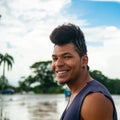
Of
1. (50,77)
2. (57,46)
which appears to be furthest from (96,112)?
(50,77)

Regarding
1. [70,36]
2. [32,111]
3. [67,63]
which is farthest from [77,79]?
[32,111]

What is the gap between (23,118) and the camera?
2030 cm

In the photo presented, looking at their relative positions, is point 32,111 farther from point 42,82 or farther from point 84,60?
point 42,82

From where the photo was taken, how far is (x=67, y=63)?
2703 millimetres

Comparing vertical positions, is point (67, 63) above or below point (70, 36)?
below

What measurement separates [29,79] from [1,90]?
1325 centimetres

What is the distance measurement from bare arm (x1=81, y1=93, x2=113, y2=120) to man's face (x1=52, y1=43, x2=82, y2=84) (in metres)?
0.28

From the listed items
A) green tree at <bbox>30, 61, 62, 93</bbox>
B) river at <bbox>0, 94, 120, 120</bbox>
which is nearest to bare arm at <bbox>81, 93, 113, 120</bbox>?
river at <bbox>0, 94, 120, 120</bbox>

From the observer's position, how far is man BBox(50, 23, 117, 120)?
244 cm

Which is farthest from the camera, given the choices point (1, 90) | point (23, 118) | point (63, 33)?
point (1, 90)

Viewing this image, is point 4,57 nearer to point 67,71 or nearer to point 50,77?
point 50,77

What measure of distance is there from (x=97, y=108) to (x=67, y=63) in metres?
0.42

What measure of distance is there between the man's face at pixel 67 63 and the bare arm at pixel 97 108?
0.28m

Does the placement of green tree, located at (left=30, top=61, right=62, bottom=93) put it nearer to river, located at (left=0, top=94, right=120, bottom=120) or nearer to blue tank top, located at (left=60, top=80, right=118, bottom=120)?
river, located at (left=0, top=94, right=120, bottom=120)
